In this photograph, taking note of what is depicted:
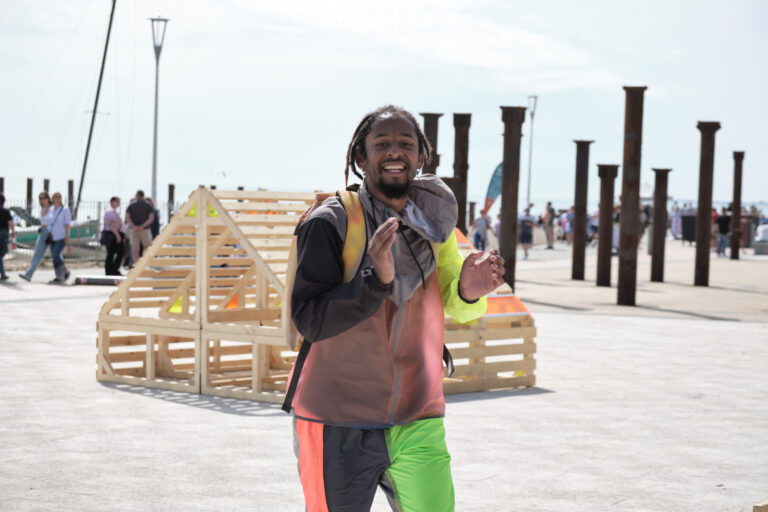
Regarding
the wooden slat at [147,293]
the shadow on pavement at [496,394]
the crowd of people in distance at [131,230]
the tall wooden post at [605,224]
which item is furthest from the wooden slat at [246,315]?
the tall wooden post at [605,224]

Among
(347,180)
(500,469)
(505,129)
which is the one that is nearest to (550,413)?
(500,469)

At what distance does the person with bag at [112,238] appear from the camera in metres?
21.4

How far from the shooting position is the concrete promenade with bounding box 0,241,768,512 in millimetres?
5543

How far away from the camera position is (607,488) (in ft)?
18.9

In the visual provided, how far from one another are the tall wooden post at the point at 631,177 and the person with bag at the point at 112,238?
962cm

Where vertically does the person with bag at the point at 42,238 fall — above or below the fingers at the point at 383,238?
below

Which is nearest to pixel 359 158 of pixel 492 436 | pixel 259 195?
pixel 492 436

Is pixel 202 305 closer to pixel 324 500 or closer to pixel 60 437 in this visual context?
pixel 60 437

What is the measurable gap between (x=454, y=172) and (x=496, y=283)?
15717 mm

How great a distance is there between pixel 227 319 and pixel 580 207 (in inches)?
637

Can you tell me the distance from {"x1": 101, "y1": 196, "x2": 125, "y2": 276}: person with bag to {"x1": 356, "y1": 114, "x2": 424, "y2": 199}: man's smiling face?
18705mm

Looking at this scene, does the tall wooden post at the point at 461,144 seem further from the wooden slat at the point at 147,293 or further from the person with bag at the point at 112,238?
the wooden slat at the point at 147,293

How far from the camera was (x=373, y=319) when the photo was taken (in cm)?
319

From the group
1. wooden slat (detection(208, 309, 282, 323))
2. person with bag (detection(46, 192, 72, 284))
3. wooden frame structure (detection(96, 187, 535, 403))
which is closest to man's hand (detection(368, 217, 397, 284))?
wooden frame structure (detection(96, 187, 535, 403))
